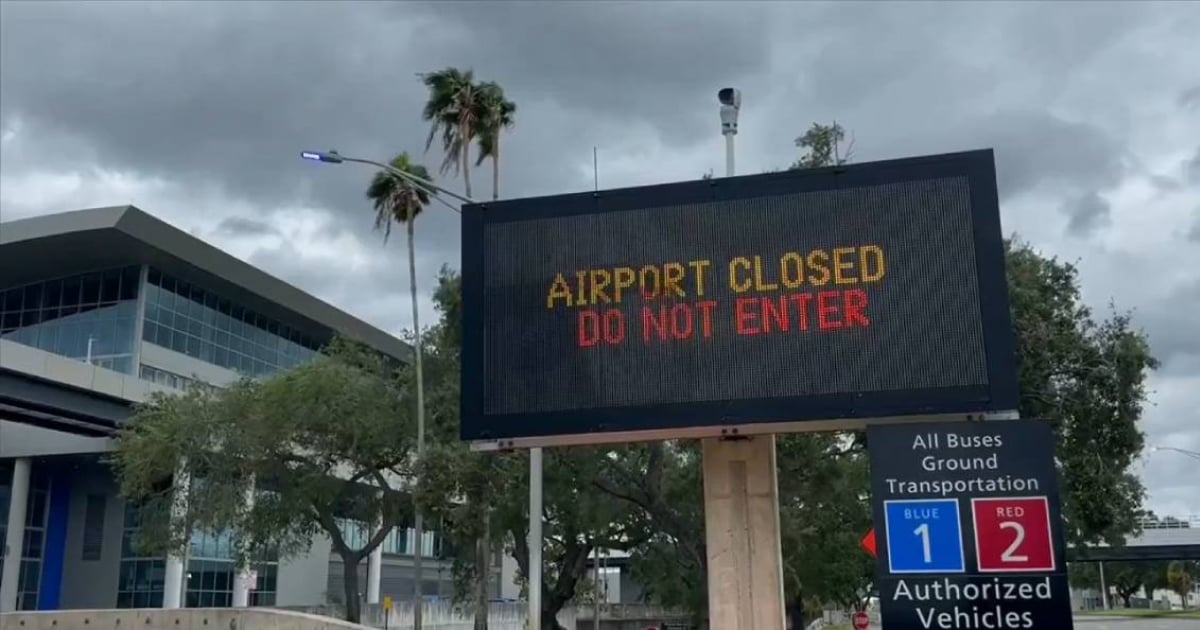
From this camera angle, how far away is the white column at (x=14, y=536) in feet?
129

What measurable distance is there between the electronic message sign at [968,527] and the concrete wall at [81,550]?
40217mm

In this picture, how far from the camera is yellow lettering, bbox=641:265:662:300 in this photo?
498 inches

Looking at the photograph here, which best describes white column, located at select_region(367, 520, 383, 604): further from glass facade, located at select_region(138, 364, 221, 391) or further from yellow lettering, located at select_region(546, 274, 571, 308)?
yellow lettering, located at select_region(546, 274, 571, 308)

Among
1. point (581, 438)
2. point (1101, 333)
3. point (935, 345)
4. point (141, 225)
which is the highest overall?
point (141, 225)

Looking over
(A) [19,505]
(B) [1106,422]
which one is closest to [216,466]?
(A) [19,505]

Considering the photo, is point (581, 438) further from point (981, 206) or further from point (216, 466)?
point (216, 466)

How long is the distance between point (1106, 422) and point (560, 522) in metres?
12.8

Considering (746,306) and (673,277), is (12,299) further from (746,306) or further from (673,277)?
(746,306)

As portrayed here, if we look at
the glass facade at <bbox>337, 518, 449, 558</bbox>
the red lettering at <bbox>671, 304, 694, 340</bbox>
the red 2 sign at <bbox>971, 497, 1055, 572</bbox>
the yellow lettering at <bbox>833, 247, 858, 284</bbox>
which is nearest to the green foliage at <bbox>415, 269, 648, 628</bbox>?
the red lettering at <bbox>671, 304, 694, 340</bbox>

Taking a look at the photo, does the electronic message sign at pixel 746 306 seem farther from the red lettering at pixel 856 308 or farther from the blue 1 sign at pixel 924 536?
the blue 1 sign at pixel 924 536

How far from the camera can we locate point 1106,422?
23734 millimetres

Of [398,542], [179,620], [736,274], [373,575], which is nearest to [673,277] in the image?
[736,274]

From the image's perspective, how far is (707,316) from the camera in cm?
1241

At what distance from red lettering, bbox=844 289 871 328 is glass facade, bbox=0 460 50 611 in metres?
37.6
